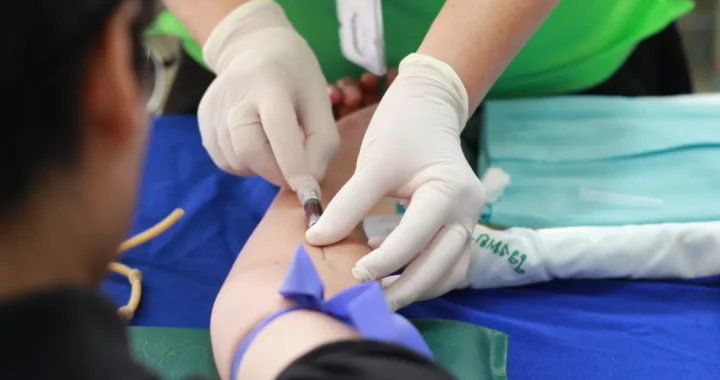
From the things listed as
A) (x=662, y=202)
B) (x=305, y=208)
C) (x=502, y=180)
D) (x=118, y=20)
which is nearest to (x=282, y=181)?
(x=305, y=208)

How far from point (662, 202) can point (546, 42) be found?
0.35m

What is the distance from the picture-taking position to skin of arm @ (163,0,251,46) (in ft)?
3.53

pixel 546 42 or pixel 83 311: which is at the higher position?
pixel 83 311

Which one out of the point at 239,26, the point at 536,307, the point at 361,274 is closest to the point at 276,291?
the point at 361,274

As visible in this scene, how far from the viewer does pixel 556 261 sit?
2.92ft

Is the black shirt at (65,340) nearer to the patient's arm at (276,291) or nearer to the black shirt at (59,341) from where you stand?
the black shirt at (59,341)

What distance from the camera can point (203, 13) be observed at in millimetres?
1096

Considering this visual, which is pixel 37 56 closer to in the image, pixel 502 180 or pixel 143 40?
Result: pixel 143 40

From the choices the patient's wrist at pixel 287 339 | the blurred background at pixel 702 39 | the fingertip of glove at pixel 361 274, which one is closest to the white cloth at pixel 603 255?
the fingertip of glove at pixel 361 274

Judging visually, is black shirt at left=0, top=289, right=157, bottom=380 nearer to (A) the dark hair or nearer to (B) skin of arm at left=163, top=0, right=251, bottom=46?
(A) the dark hair

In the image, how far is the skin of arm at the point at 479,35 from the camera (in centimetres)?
93

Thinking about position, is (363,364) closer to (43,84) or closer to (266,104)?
(43,84)

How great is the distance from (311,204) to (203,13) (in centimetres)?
37

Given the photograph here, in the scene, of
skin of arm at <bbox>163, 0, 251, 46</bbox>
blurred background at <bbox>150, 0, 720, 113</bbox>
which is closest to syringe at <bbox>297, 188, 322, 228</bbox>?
skin of arm at <bbox>163, 0, 251, 46</bbox>
